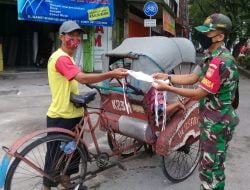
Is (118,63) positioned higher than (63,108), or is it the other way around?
(118,63)

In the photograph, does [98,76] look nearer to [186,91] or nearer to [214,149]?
[186,91]

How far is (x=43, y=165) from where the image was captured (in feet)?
13.3

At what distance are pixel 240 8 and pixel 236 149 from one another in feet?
66.8

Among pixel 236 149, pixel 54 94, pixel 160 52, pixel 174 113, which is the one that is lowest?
pixel 236 149

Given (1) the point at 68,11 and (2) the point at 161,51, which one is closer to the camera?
(2) the point at 161,51

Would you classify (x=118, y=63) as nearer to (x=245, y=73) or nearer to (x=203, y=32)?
(x=203, y=32)

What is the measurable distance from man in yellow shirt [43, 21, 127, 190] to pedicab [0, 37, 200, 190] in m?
0.09

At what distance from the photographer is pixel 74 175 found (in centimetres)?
426

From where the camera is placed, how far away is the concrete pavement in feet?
15.1

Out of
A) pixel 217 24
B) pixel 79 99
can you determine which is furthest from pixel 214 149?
pixel 79 99

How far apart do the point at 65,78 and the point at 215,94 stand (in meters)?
1.43

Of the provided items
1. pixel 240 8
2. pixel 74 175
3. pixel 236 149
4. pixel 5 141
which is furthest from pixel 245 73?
pixel 74 175

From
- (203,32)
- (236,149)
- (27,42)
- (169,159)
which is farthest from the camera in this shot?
(27,42)

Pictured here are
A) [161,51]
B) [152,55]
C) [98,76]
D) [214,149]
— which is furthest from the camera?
[161,51]
